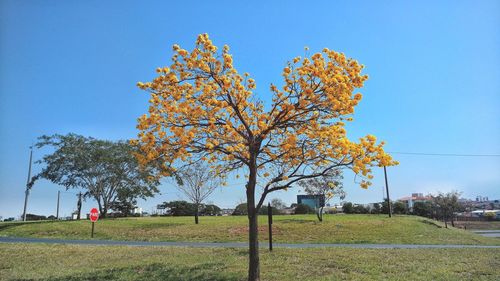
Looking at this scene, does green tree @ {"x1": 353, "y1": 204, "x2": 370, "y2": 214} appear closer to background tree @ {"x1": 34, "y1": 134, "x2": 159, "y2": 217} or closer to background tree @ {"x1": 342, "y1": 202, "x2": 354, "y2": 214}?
background tree @ {"x1": 342, "y1": 202, "x2": 354, "y2": 214}

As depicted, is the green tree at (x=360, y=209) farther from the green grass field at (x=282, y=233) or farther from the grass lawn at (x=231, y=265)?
the grass lawn at (x=231, y=265)

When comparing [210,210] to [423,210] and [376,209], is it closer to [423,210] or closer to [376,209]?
[376,209]

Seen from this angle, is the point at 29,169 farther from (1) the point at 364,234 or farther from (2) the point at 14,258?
(1) the point at 364,234

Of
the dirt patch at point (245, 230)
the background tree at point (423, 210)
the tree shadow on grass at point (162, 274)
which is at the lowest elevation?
the tree shadow on grass at point (162, 274)

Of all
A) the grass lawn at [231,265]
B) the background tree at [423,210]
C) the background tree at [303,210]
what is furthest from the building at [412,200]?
the grass lawn at [231,265]

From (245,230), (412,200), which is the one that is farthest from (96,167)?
(412,200)

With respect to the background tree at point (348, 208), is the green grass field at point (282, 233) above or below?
below

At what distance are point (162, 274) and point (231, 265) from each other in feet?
6.90

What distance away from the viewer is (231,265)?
11.1 metres

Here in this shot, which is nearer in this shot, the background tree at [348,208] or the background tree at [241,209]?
the background tree at [348,208]

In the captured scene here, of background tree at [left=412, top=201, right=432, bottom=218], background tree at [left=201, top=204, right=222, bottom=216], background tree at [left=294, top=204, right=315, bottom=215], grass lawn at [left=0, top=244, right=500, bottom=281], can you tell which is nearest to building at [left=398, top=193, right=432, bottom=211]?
background tree at [left=412, top=201, right=432, bottom=218]

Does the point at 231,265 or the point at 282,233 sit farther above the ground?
the point at 282,233

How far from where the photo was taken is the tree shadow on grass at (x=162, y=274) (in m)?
9.44

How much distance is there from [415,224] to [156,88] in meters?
26.0
